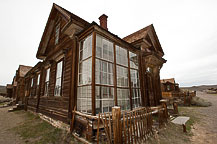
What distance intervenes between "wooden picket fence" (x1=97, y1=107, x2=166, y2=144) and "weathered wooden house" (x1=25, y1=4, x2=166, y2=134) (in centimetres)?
89

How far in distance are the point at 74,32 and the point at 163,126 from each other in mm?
7065

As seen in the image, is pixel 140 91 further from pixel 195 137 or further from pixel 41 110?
pixel 41 110

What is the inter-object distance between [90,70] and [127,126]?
4.08 meters

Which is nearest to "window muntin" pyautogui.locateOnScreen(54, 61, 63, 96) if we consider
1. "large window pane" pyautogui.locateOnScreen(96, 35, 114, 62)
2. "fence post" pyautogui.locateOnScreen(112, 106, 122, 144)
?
"large window pane" pyautogui.locateOnScreen(96, 35, 114, 62)

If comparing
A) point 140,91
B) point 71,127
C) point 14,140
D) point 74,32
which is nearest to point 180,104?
point 140,91

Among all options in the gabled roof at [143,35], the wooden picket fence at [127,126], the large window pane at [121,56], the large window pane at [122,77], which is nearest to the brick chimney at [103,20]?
the gabled roof at [143,35]

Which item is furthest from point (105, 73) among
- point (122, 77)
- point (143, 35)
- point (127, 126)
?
point (127, 126)

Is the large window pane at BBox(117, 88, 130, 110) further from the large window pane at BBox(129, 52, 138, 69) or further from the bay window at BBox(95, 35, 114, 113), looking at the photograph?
the large window pane at BBox(129, 52, 138, 69)

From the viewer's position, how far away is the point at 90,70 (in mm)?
6367

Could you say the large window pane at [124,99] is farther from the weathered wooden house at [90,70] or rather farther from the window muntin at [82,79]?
the window muntin at [82,79]

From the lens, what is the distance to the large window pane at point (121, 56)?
244 inches

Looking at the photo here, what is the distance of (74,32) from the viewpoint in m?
5.43

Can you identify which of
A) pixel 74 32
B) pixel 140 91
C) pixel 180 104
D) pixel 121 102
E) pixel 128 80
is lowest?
pixel 180 104

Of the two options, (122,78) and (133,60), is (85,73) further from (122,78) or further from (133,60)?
(133,60)
